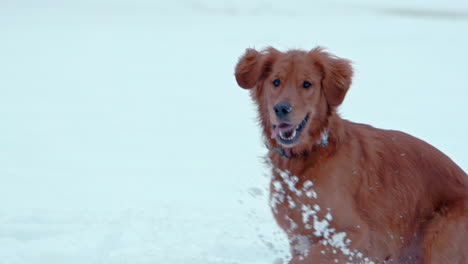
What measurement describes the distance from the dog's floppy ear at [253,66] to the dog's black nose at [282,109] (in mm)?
418

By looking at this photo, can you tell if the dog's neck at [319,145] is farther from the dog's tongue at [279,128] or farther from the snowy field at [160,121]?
the snowy field at [160,121]

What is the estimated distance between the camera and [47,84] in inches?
412

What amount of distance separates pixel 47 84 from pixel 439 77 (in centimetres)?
711

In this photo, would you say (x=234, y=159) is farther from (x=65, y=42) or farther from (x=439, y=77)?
(x=65, y=42)

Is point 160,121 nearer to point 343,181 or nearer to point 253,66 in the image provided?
point 253,66

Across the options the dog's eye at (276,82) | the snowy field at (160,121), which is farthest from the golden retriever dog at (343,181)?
the snowy field at (160,121)

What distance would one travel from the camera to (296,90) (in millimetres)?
3785

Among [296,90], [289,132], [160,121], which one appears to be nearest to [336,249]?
[289,132]

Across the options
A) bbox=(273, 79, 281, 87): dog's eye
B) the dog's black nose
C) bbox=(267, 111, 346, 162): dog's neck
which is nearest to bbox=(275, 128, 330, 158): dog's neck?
bbox=(267, 111, 346, 162): dog's neck

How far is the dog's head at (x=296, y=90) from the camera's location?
12.2ft

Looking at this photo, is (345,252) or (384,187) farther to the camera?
(384,187)

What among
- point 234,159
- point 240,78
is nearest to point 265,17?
point 234,159

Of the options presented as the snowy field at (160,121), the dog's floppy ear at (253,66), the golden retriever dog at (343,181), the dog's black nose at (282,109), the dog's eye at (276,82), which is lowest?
the snowy field at (160,121)

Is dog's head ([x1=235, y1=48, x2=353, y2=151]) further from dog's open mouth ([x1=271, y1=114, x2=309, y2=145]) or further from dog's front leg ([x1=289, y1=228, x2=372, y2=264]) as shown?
dog's front leg ([x1=289, y1=228, x2=372, y2=264])
